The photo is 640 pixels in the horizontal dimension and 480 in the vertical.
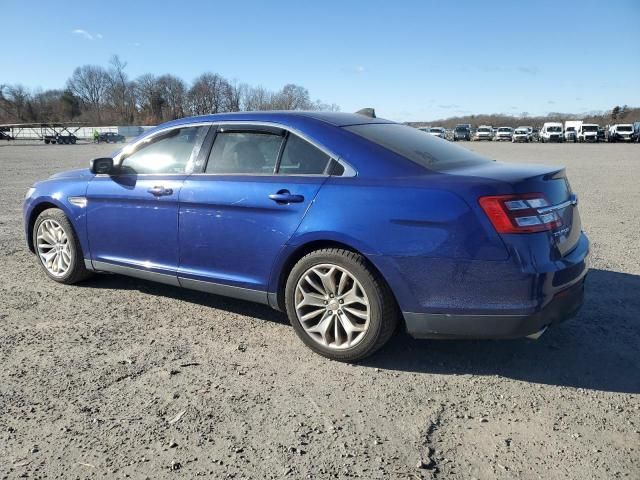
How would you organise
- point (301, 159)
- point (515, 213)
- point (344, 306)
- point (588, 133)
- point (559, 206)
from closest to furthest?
point (515, 213), point (559, 206), point (344, 306), point (301, 159), point (588, 133)

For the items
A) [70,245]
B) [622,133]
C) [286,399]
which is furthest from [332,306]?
[622,133]

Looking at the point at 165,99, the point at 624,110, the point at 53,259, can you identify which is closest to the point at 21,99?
the point at 165,99

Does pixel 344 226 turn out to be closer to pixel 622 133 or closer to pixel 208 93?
pixel 622 133

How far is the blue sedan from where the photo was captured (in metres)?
3.08

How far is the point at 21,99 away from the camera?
109625 millimetres

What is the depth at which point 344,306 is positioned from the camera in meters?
3.52

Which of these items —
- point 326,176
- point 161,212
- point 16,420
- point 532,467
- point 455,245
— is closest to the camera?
point 532,467

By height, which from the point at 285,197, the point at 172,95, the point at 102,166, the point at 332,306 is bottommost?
the point at 332,306

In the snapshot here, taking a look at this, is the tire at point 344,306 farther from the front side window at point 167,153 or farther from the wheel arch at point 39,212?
the wheel arch at point 39,212

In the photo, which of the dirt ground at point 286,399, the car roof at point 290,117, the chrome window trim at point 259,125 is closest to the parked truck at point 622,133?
the dirt ground at point 286,399

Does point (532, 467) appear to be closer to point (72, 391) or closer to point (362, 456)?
point (362, 456)

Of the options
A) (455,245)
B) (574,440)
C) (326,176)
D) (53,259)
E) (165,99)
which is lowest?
(574,440)

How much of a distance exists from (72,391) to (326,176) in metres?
2.04

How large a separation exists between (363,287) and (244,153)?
1437 millimetres
